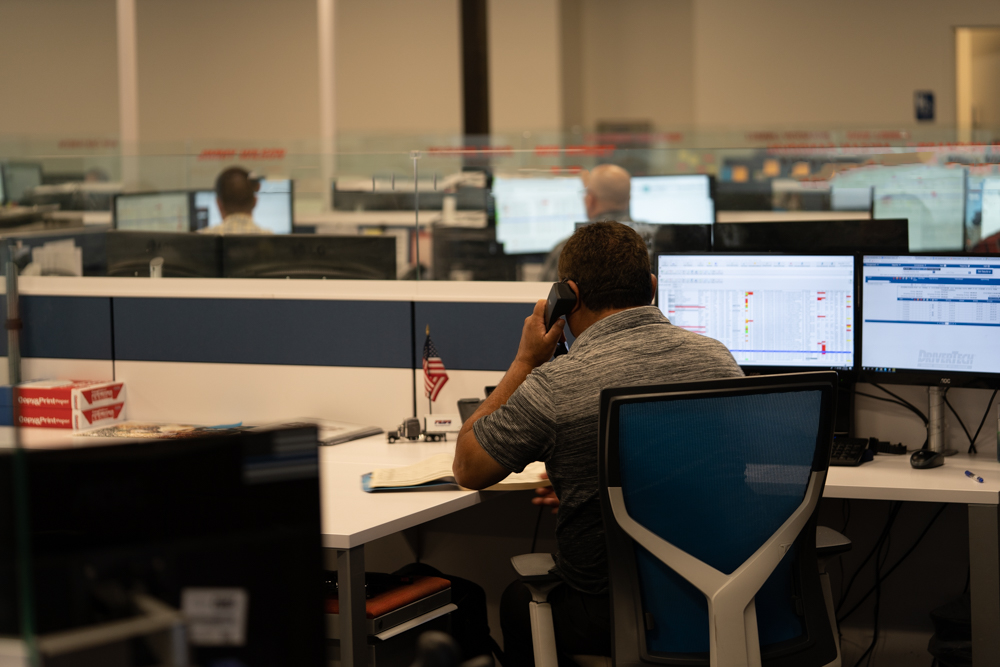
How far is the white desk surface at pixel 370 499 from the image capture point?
1732 millimetres

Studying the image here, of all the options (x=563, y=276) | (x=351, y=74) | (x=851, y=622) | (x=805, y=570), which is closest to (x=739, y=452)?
(x=805, y=570)

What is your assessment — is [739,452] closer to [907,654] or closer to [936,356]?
[936,356]

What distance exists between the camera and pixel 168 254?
2979mm

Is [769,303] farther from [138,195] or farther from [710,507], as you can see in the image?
[138,195]

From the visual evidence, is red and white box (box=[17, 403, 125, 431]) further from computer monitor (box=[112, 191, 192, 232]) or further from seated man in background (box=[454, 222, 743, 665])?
computer monitor (box=[112, 191, 192, 232])

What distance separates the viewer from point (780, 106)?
8.65 m

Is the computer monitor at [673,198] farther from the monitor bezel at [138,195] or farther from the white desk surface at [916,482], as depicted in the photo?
the white desk surface at [916,482]

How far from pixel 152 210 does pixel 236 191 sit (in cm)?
88

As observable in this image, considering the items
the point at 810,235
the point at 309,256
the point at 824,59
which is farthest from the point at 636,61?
the point at 810,235

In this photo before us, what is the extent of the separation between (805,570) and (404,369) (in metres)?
1.32

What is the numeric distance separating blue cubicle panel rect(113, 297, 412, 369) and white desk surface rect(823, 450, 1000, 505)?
3.95 feet

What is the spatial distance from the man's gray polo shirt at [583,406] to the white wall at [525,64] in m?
7.48

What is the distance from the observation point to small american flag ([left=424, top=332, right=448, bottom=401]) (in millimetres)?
2520

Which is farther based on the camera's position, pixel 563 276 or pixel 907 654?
pixel 907 654
